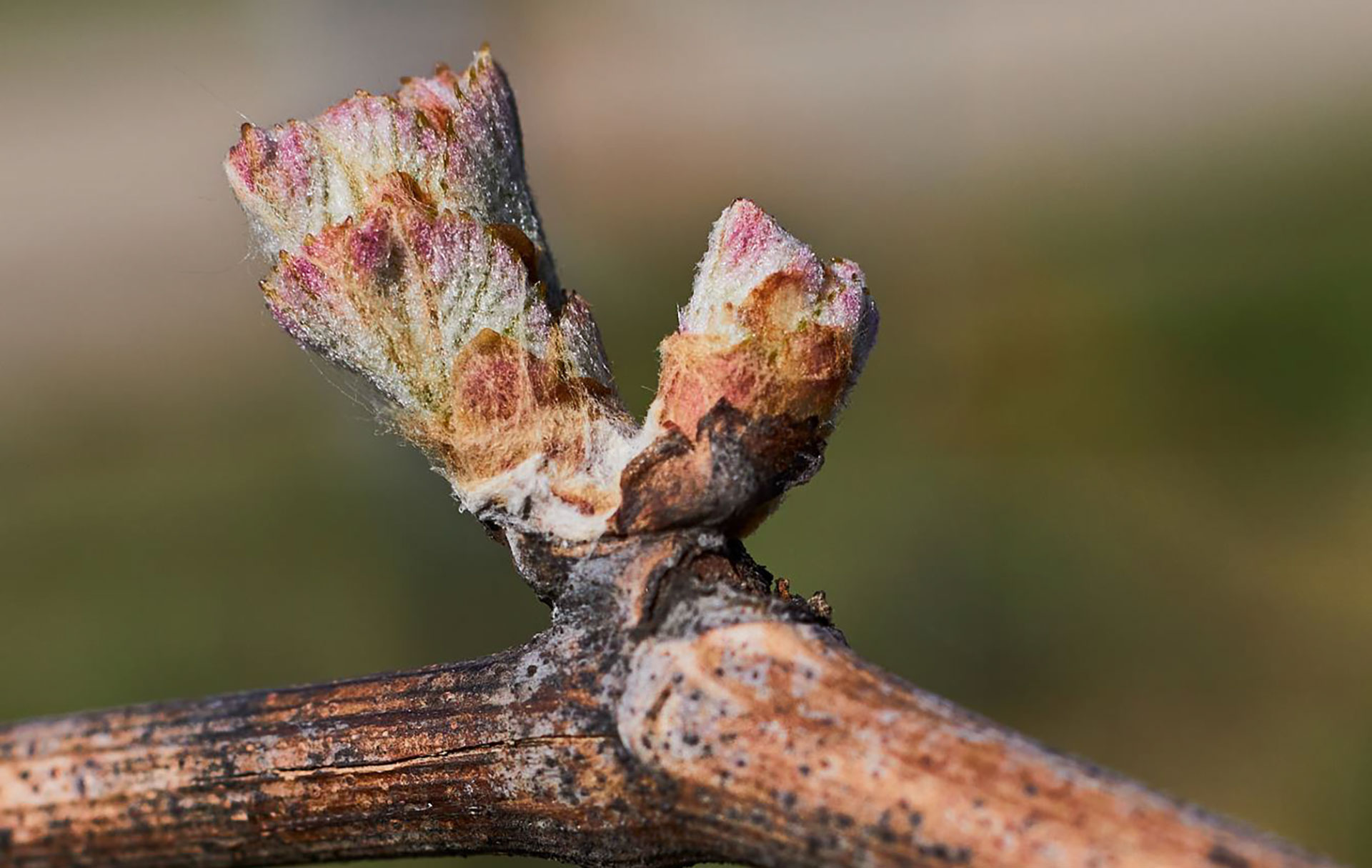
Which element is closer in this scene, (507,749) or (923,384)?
(507,749)

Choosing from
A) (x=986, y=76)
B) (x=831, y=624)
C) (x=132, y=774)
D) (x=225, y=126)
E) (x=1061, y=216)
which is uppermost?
(x=986, y=76)

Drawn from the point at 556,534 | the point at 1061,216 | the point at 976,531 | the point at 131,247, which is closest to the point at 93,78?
the point at 131,247

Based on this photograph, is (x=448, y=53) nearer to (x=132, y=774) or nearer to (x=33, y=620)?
(x=33, y=620)

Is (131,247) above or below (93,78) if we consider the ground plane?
below

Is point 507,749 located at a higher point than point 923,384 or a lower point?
lower

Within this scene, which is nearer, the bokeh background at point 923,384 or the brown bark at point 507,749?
the brown bark at point 507,749
